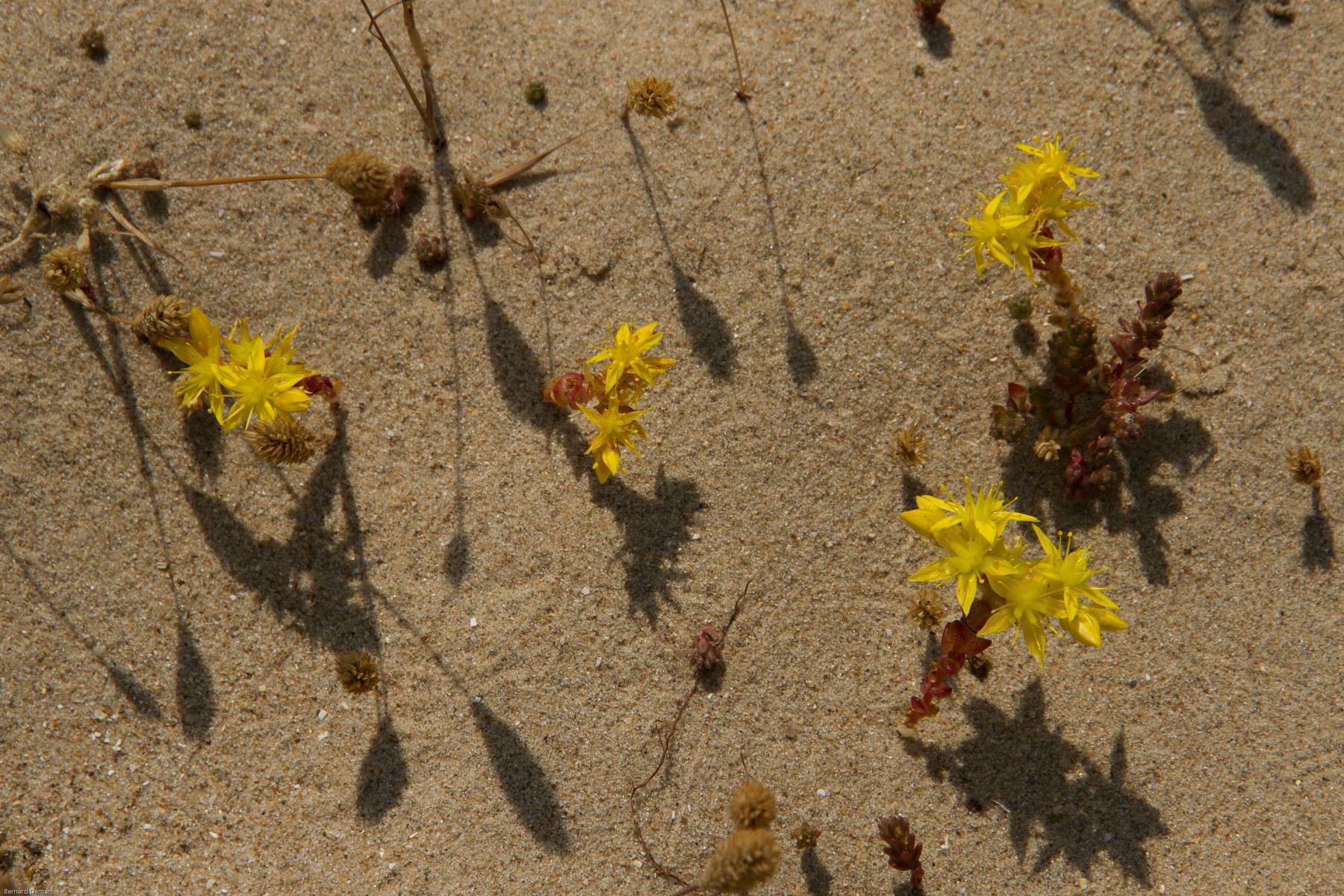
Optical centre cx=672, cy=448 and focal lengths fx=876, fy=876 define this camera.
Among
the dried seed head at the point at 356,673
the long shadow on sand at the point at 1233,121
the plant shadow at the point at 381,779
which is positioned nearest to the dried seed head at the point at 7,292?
the dried seed head at the point at 356,673

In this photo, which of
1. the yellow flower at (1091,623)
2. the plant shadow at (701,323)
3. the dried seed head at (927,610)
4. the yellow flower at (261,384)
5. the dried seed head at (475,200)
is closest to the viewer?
the yellow flower at (1091,623)

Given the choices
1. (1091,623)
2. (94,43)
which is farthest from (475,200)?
(1091,623)

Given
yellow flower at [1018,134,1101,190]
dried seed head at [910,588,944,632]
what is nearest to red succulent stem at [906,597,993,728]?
dried seed head at [910,588,944,632]

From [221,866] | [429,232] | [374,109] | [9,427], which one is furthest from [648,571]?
[9,427]

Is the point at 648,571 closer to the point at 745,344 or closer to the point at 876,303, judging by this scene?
the point at 745,344

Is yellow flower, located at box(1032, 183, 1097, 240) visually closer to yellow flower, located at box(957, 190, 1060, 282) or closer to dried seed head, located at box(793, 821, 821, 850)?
yellow flower, located at box(957, 190, 1060, 282)

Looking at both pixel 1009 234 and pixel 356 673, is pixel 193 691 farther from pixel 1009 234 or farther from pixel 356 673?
pixel 1009 234

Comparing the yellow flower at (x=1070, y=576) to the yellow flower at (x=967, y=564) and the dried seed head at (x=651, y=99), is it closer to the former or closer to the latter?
the yellow flower at (x=967, y=564)

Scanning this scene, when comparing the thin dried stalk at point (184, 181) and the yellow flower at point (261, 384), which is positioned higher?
the thin dried stalk at point (184, 181)
